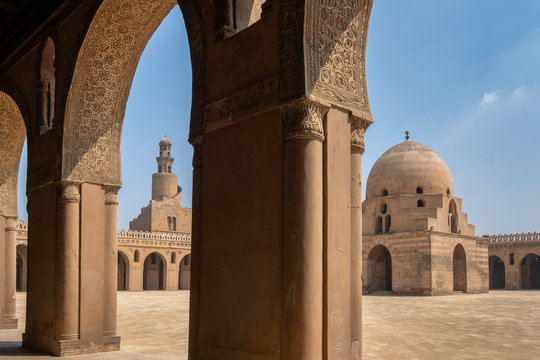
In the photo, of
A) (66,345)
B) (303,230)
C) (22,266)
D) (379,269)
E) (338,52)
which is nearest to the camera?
(303,230)

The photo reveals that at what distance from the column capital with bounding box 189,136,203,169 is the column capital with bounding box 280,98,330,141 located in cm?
135

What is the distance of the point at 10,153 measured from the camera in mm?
11836

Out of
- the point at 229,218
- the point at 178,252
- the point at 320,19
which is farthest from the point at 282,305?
the point at 178,252

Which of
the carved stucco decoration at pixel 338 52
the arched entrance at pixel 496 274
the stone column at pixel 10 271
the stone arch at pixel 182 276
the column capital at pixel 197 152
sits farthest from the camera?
the arched entrance at pixel 496 274

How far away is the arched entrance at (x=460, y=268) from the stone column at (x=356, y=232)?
27.3 meters

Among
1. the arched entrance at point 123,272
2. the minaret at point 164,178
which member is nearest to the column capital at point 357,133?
the arched entrance at point 123,272

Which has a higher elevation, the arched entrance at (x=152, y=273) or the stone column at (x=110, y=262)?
the stone column at (x=110, y=262)

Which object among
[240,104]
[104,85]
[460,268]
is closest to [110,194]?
[104,85]

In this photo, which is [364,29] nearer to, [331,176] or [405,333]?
[331,176]

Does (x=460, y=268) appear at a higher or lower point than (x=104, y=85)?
lower

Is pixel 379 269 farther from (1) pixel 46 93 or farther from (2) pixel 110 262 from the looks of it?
(1) pixel 46 93

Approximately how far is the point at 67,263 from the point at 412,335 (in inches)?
306

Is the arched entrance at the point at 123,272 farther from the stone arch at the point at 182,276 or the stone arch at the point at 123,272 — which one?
the stone arch at the point at 182,276

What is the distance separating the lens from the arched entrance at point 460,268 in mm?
29997
